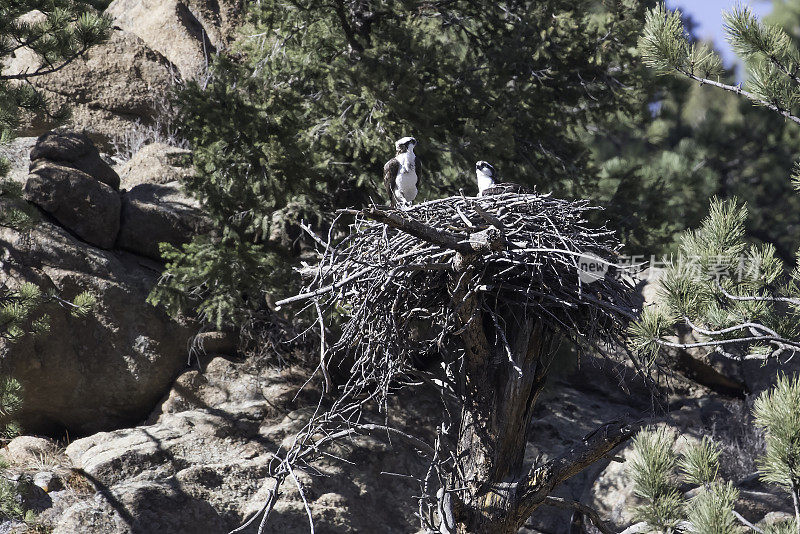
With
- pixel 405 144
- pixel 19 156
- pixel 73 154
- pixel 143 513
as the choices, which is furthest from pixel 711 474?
pixel 19 156

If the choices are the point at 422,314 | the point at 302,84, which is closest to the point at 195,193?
the point at 302,84

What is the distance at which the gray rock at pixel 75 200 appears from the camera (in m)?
9.56

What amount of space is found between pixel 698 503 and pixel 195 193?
657cm

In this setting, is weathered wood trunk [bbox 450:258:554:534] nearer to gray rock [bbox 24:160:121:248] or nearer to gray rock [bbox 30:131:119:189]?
gray rock [bbox 24:160:121:248]

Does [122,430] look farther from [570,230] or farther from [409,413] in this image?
[570,230]

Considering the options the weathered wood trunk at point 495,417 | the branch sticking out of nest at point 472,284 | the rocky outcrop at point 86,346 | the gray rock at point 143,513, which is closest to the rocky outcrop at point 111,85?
the rocky outcrop at point 86,346

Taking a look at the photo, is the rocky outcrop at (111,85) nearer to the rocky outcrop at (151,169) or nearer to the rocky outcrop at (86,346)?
the rocky outcrop at (151,169)

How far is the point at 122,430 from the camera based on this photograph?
877 centimetres

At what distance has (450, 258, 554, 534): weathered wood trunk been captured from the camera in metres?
5.16

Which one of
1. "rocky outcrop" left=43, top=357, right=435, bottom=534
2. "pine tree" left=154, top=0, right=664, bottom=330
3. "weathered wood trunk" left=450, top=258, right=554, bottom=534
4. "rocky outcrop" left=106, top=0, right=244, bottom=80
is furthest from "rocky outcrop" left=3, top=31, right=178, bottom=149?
"weathered wood trunk" left=450, top=258, right=554, bottom=534

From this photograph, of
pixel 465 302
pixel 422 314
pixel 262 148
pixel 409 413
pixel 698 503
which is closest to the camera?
pixel 698 503

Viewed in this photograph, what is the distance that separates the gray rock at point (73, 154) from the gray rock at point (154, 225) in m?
0.48

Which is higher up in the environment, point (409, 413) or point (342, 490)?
point (409, 413)

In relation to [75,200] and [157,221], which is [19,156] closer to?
Answer: [75,200]
